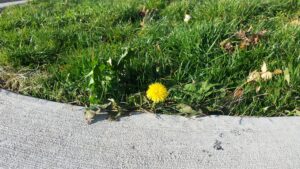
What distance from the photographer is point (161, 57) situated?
329cm

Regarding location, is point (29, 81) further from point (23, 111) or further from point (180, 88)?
point (180, 88)

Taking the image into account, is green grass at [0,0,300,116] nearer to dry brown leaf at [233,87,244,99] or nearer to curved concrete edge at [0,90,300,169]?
dry brown leaf at [233,87,244,99]

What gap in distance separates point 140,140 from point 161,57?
876 mm

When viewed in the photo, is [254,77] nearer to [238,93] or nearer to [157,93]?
[238,93]

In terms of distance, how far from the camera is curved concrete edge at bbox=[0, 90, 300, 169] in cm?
245

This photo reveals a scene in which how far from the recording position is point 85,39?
12.5 feet

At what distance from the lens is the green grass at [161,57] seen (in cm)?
294

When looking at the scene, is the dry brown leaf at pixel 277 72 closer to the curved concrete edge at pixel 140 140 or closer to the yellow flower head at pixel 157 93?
the curved concrete edge at pixel 140 140

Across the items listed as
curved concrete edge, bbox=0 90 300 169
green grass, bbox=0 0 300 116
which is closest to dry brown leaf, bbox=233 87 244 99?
green grass, bbox=0 0 300 116

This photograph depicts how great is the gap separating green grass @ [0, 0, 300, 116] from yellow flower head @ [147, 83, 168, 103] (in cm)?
10

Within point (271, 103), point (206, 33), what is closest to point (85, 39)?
point (206, 33)

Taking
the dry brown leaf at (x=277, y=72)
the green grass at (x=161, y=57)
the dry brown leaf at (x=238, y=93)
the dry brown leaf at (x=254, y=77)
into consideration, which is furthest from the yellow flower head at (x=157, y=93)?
the dry brown leaf at (x=277, y=72)

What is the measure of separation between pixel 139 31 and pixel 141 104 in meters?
1.28

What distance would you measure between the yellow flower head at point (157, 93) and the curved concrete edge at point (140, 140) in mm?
120
